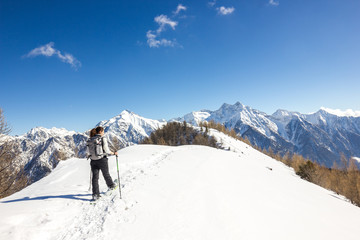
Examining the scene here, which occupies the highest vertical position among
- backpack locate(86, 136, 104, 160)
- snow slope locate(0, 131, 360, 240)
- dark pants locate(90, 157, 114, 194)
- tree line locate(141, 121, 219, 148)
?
tree line locate(141, 121, 219, 148)

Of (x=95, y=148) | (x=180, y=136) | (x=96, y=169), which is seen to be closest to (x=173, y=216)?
(x=96, y=169)

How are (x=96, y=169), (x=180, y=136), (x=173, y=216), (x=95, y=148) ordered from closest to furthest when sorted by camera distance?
1. (x=173, y=216)
2. (x=95, y=148)
3. (x=96, y=169)
4. (x=180, y=136)

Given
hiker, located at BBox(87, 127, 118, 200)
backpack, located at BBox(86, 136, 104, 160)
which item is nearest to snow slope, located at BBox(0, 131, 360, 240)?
hiker, located at BBox(87, 127, 118, 200)

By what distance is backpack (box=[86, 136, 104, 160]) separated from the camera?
27.2ft

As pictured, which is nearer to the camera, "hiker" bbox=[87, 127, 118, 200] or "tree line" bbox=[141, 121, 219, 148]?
"hiker" bbox=[87, 127, 118, 200]

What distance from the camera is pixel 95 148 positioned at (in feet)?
27.1

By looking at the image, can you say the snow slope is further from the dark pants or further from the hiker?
the hiker

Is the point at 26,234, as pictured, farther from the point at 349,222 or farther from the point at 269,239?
the point at 349,222

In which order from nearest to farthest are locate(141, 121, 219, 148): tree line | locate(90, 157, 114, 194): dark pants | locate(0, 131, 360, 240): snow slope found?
locate(0, 131, 360, 240): snow slope < locate(90, 157, 114, 194): dark pants < locate(141, 121, 219, 148): tree line

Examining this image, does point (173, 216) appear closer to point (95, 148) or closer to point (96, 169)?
point (96, 169)

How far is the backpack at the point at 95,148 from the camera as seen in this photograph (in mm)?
8282

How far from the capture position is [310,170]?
4381cm

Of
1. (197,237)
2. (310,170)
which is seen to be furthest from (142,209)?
(310,170)

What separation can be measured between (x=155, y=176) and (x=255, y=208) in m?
6.43
